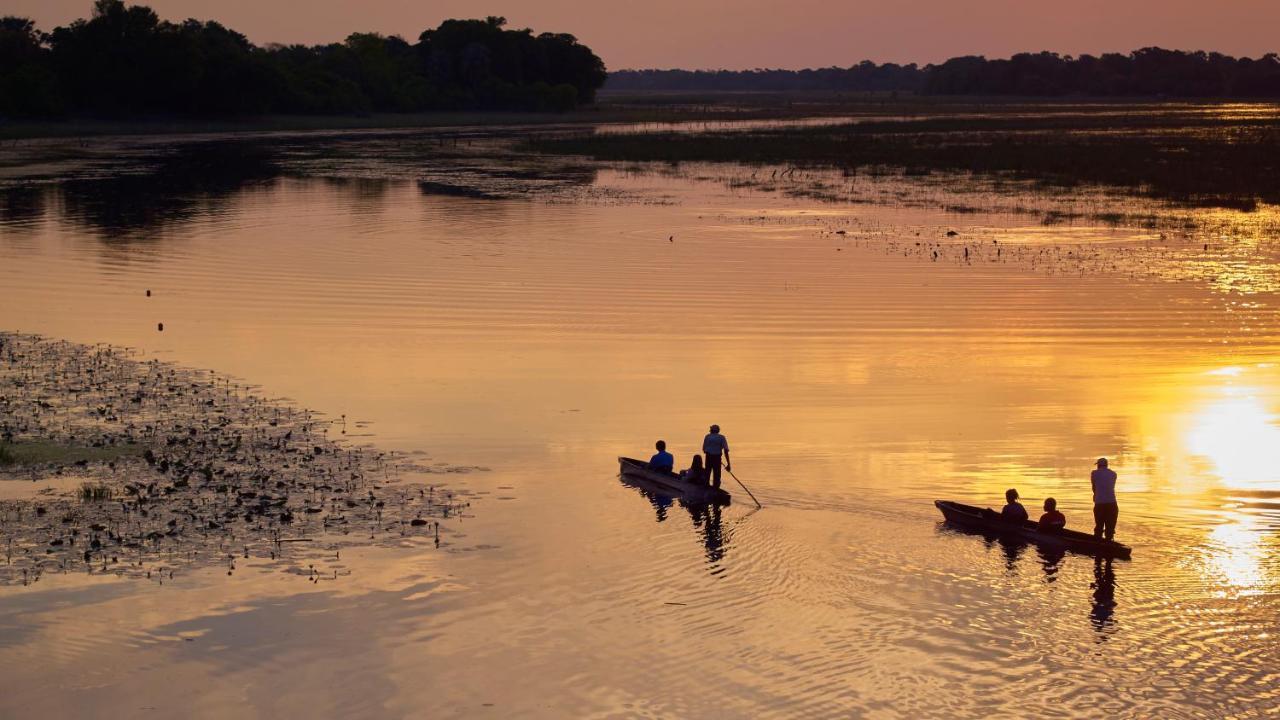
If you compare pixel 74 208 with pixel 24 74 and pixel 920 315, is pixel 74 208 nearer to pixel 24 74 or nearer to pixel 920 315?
pixel 920 315

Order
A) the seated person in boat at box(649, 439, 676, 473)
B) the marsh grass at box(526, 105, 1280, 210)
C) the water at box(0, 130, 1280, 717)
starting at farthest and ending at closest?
the marsh grass at box(526, 105, 1280, 210), the seated person in boat at box(649, 439, 676, 473), the water at box(0, 130, 1280, 717)

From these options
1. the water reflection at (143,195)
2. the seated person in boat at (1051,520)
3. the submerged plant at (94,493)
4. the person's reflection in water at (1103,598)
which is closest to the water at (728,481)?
the person's reflection in water at (1103,598)

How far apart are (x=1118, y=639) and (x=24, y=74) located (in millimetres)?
134854

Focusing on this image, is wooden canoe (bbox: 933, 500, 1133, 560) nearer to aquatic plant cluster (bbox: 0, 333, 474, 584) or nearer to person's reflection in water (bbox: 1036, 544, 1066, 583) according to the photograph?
person's reflection in water (bbox: 1036, 544, 1066, 583)

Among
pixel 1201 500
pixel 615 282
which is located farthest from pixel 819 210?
pixel 1201 500

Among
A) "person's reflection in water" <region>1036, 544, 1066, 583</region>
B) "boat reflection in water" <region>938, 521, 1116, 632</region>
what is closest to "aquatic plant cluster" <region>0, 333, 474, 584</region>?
"boat reflection in water" <region>938, 521, 1116, 632</region>

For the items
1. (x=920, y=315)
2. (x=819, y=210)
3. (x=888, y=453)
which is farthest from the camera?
(x=819, y=210)

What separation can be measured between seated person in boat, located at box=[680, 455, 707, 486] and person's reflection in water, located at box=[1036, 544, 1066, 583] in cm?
546

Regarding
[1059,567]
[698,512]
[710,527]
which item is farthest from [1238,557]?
[698,512]

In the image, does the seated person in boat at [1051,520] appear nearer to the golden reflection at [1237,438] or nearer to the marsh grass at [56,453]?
the golden reflection at [1237,438]

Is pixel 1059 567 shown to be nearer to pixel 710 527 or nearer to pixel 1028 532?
pixel 1028 532

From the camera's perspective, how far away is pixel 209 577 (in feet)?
60.8

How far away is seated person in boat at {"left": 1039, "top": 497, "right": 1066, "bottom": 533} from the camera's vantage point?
20.3 meters

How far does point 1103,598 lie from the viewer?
1844 centimetres
